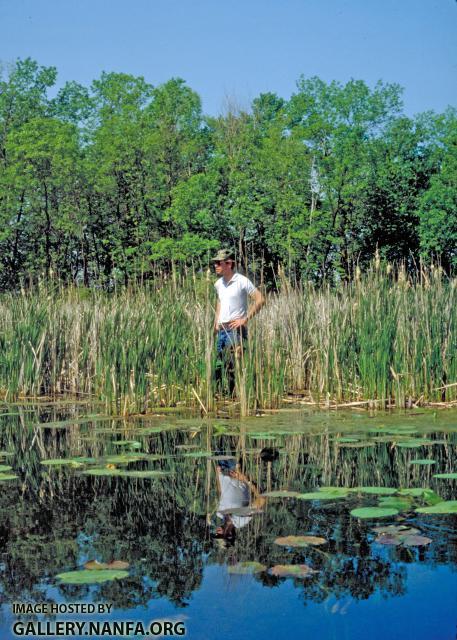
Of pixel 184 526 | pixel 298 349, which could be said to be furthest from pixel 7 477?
pixel 298 349

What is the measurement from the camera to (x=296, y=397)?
26.4 feet

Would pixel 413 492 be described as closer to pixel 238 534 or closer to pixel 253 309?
pixel 238 534

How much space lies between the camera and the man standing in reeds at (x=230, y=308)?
24.0 feet

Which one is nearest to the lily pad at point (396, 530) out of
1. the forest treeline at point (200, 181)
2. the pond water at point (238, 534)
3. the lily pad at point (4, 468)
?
the pond water at point (238, 534)

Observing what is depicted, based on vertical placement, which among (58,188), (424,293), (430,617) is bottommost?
(430,617)

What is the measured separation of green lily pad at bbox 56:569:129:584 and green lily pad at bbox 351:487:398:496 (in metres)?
1.56

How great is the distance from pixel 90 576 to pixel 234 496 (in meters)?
1.35

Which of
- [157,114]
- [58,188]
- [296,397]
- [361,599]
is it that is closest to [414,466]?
[361,599]

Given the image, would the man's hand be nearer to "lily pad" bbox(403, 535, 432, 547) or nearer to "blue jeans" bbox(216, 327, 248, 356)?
"blue jeans" bbox(216, 327, 248, 356)

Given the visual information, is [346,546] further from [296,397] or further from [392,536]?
[296,397]

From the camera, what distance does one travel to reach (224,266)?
24.0 ft

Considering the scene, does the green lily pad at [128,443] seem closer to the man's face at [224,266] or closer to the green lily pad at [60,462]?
the green lily pad at [60,462]

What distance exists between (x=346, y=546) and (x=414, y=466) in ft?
5.78

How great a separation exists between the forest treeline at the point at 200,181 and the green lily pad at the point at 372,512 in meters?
26.4
